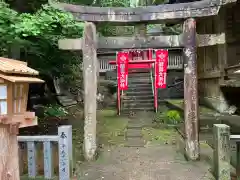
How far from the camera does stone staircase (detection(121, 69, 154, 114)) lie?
1598 cm

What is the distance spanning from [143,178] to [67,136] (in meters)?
1.95

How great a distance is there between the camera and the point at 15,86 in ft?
12.1

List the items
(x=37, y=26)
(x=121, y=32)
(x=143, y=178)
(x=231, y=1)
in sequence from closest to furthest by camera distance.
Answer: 1. (x=37, y=26)
2. (x=143, y=178)
3. (x=231, y=1)
4. (x=121, y=32)

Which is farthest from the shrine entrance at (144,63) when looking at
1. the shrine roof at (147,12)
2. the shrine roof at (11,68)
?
the shrine roof at (11,68)

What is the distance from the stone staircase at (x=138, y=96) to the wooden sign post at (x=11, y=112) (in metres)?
11.5

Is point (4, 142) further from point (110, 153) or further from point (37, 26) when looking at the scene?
point (110, 153)

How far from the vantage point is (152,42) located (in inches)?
296

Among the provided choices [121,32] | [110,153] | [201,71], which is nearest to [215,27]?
[201,71]

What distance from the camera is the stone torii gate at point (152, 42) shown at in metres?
7.22

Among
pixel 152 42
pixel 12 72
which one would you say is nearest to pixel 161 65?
pixel 152 42

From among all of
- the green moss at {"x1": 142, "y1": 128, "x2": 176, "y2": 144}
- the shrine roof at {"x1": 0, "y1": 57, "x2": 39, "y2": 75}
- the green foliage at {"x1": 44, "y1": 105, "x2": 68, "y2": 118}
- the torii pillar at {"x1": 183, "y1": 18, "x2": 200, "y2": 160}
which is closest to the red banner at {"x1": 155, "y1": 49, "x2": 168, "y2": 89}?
the torii pillar at {"x1": 183, "y1": 18, "x2": 200, "y2": 160}

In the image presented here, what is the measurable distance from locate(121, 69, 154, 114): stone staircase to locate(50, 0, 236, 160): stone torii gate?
789 cm

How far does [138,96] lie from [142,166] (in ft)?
33.4

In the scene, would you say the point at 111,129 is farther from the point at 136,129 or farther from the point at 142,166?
the point at 142,166
